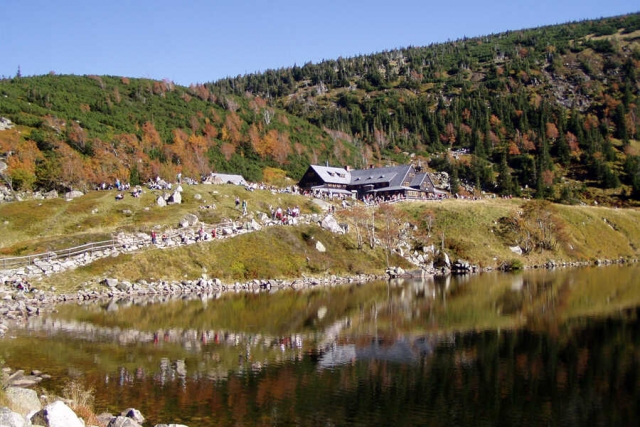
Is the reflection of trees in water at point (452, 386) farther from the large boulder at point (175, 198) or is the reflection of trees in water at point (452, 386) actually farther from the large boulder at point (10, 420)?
the large boulder at point (175, 198)

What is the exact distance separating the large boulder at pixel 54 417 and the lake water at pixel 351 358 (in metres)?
6.40

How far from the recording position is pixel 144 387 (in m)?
28.3

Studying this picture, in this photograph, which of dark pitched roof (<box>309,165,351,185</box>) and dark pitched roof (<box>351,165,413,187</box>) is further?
dark pitched roof (<box>309,165,351,185</box>)

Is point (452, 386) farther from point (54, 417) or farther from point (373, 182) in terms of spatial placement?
point (373, 182)

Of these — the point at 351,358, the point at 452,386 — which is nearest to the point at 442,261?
the point at 351,358

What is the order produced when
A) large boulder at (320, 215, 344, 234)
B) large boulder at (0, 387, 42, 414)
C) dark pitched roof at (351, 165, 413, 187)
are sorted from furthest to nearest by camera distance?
dark pitched roof at (351, 165, 413, 187) → large boulder at (320, 215, 344, 234) → large boulder at (0, 387, 42, 414)

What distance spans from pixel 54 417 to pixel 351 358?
20560mm

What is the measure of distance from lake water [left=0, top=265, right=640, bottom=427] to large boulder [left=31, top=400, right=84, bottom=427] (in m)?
6.40

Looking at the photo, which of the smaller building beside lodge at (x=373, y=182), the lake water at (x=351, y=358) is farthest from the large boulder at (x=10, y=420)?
the smaller building beside lodge at (x=373, y=182)

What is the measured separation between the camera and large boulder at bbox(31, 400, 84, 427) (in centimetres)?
1709

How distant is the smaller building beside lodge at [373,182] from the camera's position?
130625mm

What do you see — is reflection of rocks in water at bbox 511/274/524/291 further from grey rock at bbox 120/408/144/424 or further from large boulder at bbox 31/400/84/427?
large boulder at bbox 31/400/84/427

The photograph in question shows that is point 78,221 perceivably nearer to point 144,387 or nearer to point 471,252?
point 144,387

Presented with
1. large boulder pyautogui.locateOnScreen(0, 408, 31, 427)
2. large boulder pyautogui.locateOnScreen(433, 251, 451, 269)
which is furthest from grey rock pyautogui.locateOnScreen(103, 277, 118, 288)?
large boulder pyautogui.locateOnScreen(433, 251, 451, 269)
